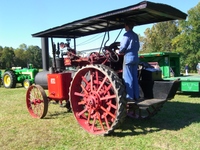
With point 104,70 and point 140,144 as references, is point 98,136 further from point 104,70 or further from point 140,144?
point 104,70

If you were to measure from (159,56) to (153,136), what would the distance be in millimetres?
7189

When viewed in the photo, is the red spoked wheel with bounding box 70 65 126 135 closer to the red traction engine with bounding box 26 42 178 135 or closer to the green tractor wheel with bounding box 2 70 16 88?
the red traction engine with bounding box 26 42 178 135

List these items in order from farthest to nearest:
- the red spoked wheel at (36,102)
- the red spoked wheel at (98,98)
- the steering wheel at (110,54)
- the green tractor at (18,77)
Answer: the green tractor at (18,77), the red spoked wheel at (36,102), the steering wheel at (110,54), the red spoked wheel at (98,98)

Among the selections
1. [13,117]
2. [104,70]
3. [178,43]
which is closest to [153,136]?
[104,70]

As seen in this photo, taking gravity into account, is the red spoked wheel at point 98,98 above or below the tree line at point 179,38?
below

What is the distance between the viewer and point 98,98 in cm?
441

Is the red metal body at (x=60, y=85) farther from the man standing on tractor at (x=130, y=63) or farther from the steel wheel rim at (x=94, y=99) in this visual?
the man standing on tractor at (x=130, y=63)

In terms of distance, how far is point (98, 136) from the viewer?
4.29 meters

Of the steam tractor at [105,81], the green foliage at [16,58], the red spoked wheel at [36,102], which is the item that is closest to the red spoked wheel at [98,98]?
the steam tractor at [105,81]

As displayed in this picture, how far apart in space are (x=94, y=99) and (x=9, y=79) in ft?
39.2

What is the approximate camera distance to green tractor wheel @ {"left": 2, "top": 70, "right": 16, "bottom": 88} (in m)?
14.3

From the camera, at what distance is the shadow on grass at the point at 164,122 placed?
460 cm

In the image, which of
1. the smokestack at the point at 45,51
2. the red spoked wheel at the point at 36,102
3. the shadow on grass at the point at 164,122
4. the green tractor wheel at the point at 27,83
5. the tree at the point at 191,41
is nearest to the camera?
the shadow on grass at the point at 164,122

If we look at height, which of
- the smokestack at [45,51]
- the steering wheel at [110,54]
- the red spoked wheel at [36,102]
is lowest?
the red spoked wheel at [36,102]
